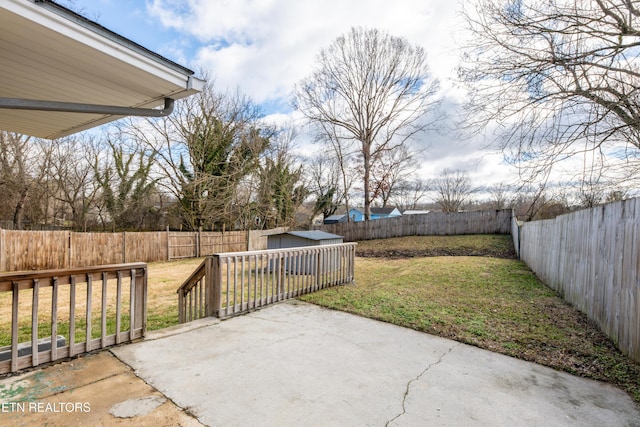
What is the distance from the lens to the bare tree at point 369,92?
20.3 meters

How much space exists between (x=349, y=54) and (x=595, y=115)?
18.7 m

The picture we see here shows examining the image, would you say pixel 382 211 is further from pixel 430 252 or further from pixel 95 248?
pixel 95 248

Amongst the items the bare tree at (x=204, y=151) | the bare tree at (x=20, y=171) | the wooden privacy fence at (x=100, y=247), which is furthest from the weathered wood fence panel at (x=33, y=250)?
the bare tree at (x=20, y=171)

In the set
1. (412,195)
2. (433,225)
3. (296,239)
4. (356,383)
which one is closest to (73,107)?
(356,383)

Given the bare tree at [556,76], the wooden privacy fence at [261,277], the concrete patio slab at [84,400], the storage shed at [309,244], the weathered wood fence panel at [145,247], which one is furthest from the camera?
the weathered wood fence panel at [145,247]

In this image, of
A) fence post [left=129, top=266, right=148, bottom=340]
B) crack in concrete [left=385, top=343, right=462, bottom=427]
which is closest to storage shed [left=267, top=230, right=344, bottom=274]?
fence post [left=129, top=266, right=148, bottom=340]

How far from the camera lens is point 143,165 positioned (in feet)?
60.5

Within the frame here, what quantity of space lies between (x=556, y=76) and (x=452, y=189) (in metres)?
41.3

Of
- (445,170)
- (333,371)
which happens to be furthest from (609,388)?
(445,170)

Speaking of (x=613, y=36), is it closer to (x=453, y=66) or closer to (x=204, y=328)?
(x=453, y=66)

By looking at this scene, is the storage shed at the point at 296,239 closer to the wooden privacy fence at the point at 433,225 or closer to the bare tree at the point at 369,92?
the wooden privacy fence at the point at 433,225

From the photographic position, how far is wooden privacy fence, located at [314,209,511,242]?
17234 millimetres

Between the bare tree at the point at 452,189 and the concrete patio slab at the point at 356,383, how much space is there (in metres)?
41.1

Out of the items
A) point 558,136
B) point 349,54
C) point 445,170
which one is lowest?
point 558,136
